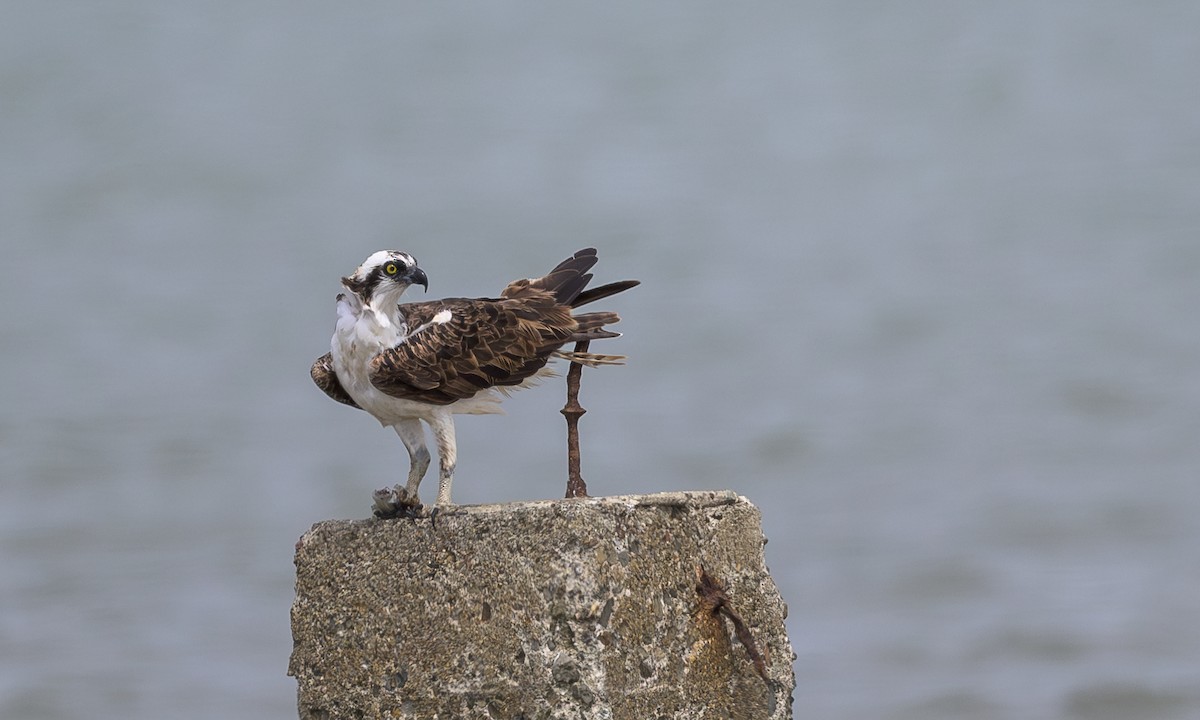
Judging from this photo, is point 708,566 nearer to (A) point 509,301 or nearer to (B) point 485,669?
(B) point 485,669

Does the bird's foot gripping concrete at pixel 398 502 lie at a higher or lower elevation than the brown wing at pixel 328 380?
lower

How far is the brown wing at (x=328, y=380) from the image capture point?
16.3 ft

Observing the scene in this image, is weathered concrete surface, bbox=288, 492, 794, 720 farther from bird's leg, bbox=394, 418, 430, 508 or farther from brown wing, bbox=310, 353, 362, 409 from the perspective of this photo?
brown wing, bbox=310, 353, 362, 409

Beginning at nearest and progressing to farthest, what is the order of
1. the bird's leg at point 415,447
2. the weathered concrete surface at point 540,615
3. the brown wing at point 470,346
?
the weathered concrete surface at point 540,615 < the brown wing at point 470,346 < the bird's leg at point 415,447

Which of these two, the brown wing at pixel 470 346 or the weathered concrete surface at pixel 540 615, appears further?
the brown wing at pixel 470 346

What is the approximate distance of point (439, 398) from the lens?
478 centimetres

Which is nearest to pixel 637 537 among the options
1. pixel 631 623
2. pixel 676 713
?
pixel 631 623

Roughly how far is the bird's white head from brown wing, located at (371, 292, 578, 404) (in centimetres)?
17

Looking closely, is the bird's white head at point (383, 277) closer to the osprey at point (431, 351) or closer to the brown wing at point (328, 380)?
the osprey at point (431, 351)

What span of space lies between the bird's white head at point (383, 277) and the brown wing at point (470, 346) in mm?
168

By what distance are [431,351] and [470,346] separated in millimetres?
168

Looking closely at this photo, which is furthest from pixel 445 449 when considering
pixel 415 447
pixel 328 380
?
pixel 328 380

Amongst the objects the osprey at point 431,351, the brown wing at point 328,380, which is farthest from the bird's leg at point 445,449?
the brown wing at point 328,380

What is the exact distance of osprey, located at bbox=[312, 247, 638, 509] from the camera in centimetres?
473
